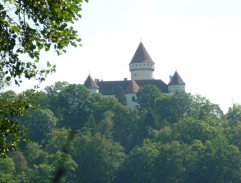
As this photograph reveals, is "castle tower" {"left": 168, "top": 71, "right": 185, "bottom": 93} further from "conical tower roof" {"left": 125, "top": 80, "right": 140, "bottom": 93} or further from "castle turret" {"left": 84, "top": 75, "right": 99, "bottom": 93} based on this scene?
"castle turret" {"left": 84, "top": 75, "right": 99, "bottom": 93}

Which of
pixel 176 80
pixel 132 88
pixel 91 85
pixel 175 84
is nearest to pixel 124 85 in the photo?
pixel 132 88

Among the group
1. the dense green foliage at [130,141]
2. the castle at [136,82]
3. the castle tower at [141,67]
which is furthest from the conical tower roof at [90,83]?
the dense green foliage at [130,141]

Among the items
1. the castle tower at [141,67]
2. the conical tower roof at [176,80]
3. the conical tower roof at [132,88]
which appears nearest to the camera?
the conical tower roof at [132,88]

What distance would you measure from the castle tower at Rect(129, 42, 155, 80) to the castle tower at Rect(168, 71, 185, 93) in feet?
27.8

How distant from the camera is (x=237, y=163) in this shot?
9831cm

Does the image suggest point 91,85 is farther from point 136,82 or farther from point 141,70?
point 141,70

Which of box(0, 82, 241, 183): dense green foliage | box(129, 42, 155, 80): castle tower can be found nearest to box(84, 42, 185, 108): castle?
box(129, 42, 155, 80): castle tower

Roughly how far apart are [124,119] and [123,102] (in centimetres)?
1232

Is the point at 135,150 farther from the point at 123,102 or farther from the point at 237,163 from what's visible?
the point at 123,102

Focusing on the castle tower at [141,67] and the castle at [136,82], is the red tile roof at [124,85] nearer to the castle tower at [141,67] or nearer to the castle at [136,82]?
the castle at [136,82]

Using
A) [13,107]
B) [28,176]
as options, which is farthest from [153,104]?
[13,107]

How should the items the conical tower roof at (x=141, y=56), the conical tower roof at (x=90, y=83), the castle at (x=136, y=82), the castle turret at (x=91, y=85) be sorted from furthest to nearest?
the conical tower roof at (x=141, y=56) < the conical tower roof at (x=90, y=83) < the castle turret at (x=91, y=85) < the castle at (x=136, y=82)

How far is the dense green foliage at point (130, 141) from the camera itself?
318 feet

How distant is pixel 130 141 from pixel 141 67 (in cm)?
4222
